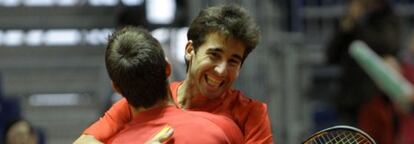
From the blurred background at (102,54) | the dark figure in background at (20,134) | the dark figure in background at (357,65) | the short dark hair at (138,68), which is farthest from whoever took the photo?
the blurred background at (102,54)

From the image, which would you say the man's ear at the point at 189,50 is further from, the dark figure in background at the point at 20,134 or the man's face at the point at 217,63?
the dark figure in background at the point at 20,134

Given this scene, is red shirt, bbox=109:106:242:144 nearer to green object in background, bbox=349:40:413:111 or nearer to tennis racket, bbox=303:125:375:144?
tennis racket, bbox=303:125:375:144

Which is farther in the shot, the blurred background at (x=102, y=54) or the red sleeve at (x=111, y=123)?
the blurred background at (x=102, y=54)

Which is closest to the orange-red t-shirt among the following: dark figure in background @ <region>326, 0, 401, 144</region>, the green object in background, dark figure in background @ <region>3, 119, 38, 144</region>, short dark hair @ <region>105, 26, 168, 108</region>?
short dark hair @ <region>105, 26, 168, 108</region>

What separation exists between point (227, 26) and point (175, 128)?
0.47 m

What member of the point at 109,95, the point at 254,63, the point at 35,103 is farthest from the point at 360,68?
the point at 35,103

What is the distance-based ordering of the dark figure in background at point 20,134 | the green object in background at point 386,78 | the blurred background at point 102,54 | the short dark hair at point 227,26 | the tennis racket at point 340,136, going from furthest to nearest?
the blurred background at point 102,54 < the green object in background at point 386,78 < the dark figure in background at point 20,134 < the short dark hair at point 227,26 < the tennis racket at point 340,136

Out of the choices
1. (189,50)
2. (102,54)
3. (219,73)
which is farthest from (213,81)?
(102,54)

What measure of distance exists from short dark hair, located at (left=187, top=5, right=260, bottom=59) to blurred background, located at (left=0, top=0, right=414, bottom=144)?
4648 millimetres

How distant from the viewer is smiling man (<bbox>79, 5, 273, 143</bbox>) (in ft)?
14.7

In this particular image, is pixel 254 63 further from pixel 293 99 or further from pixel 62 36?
pixel 62 36

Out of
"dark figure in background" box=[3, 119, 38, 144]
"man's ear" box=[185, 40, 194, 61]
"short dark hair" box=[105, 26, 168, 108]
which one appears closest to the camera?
"short dark hair" box=[105, 26, 168, 108]

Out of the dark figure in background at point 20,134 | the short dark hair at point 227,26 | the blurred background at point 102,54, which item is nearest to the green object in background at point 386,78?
the blurred background at point 102,54

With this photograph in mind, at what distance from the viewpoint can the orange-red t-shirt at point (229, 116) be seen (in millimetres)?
4492
